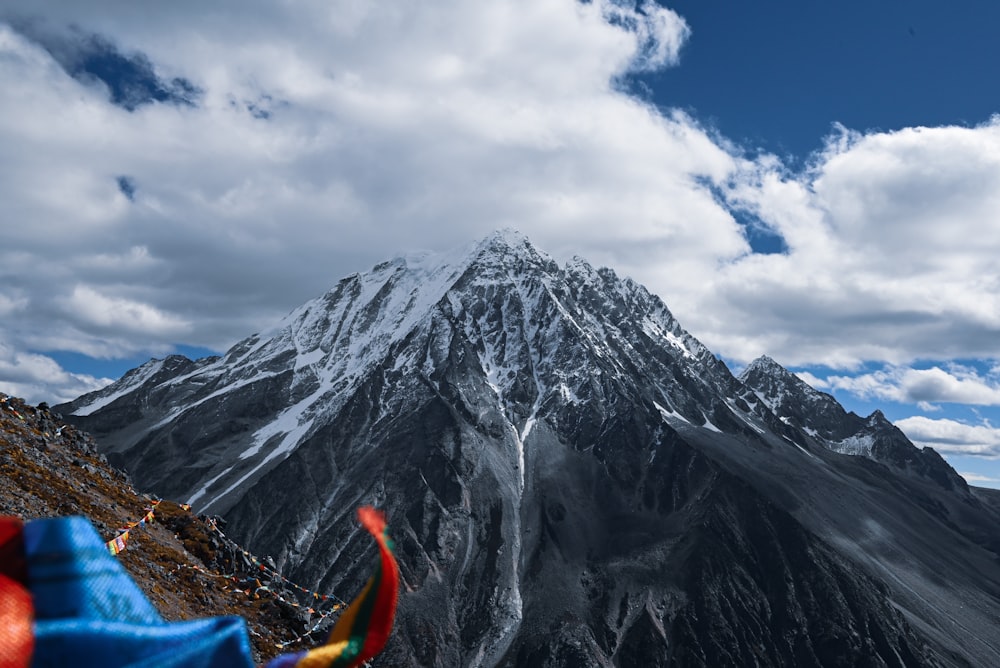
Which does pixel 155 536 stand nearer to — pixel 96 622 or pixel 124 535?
pixel 124 535

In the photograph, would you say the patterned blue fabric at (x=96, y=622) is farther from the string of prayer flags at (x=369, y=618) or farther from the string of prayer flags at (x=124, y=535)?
the string of prayer flags at (x=124, y=535)

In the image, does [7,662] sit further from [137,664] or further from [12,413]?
[12,413]

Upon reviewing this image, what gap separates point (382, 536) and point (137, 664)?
1.62 m

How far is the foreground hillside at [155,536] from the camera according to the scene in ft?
101

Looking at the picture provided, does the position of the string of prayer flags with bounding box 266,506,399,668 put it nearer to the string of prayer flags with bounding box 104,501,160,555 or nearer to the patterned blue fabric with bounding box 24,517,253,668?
the patterned blue fabric with bounding box 24,517,253,668

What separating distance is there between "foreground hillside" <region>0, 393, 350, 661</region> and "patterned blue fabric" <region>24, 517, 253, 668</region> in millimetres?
26931

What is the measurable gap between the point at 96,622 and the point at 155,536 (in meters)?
36.8

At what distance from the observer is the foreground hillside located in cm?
3078

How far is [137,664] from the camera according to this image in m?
4.16

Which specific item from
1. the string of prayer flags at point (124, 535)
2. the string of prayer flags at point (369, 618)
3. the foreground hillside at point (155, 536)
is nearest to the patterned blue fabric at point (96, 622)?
the string of prayer flags at point (369, 618)

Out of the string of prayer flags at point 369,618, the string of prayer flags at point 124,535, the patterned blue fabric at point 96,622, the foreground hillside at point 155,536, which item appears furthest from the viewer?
the foreground hillside at point 155,536

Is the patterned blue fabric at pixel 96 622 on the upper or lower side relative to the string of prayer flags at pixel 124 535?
upper

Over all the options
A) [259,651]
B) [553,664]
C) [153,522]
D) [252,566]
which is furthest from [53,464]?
[553,664]

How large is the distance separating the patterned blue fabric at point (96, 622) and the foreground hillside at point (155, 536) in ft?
88.4
